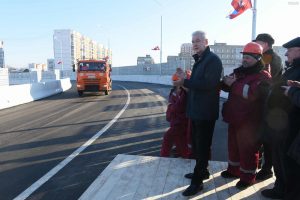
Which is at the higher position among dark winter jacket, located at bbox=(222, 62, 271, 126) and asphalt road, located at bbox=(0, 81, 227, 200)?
dark winter jacket, located at bbox=(222, 62, 271, 126)

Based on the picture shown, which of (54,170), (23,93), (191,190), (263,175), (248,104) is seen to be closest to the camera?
(191,190)

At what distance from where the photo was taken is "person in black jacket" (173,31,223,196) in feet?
14.4

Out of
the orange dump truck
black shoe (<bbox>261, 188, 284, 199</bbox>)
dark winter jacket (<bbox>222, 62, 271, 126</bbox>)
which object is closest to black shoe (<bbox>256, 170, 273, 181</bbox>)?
black shoe (<bbox>261, 188, 284, 199</bbox>)

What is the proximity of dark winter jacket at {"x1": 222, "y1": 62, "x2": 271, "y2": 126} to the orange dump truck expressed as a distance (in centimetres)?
1915

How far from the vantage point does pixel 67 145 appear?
26.3 feet

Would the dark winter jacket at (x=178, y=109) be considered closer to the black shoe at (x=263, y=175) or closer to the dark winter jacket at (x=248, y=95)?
the dark winter jacket at (x=248, y=95)

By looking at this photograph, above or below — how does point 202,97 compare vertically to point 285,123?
above

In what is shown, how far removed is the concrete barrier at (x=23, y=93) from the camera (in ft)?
55.3

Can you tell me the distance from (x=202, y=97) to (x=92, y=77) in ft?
63.4

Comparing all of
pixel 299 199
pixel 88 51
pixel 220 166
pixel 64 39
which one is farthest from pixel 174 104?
pixel 88 51

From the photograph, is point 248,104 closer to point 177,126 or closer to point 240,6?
point 177,126

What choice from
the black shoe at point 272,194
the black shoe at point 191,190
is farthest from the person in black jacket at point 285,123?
the black shoe at point 191,190

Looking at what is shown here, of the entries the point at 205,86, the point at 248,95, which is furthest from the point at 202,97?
the point at 248,95

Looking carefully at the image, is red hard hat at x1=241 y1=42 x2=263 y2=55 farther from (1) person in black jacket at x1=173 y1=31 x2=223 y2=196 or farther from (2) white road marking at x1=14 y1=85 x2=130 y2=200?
(2) white road marking at x1=14 y1=85 x2=130 y2=200
